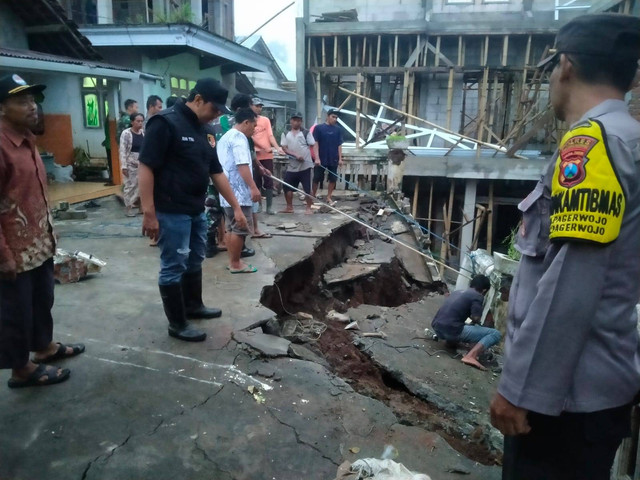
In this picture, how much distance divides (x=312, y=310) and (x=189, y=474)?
3651 mm

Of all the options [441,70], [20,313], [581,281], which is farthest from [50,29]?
[581,281]

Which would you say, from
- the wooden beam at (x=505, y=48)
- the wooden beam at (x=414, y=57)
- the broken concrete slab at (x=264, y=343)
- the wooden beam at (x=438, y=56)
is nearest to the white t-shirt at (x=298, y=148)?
the broken concrete slab at (x=264, y=343)

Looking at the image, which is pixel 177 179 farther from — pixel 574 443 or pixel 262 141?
pixel 262 141

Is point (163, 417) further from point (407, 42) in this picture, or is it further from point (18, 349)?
A: point (407, 42)

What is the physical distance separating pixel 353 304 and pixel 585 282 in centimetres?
547

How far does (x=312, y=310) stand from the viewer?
19.5 feet

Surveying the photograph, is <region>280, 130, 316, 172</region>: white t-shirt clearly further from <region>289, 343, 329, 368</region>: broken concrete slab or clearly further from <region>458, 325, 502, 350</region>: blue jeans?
<region>289, 343, 329, 368</region>: broken concrete slab

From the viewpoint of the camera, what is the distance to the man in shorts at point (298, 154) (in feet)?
27.8

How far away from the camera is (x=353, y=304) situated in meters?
6.63

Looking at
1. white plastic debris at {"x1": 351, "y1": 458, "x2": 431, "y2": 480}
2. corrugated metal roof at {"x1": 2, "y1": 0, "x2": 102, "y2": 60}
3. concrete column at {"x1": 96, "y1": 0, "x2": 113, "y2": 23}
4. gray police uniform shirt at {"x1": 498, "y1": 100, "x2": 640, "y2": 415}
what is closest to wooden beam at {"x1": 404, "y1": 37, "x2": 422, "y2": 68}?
concrete column at {"x1": 96, "y1": 0, "x2": 113, "y2": 23}

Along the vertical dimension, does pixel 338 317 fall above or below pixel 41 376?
below

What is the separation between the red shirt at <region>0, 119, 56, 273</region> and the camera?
Answer: 106 inches

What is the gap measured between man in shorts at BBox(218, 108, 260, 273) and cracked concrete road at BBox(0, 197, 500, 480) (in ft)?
4.21

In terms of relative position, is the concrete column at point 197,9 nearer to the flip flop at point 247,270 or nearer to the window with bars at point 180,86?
the window with bars at point 180,86
